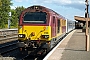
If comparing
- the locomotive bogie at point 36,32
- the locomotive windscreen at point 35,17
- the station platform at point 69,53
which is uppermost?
the locomotive windscreen at point 35,17

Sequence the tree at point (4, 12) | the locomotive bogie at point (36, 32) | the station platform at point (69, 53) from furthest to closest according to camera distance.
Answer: the tree at point (4, 12) → the locomotive bogie at point (36, 32) → the station platform at point (69, 53)

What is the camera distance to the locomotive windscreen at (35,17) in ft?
42.3

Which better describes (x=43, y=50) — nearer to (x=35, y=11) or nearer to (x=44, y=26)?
(x=44, y=26)

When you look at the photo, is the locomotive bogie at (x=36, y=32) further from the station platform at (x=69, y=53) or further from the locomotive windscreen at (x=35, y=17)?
the station platform at (x=69, y=53)

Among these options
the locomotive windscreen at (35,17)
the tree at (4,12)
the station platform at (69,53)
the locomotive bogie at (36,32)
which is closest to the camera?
the station platform at (69,53)

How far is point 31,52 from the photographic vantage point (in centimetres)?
1265

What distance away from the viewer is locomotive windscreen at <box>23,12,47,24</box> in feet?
42.3

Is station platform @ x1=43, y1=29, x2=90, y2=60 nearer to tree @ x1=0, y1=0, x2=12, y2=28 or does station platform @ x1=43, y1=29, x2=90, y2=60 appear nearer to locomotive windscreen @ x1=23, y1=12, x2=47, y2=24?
locomotive windscreen @ x1=23, y1=12, x2=47, y2=24

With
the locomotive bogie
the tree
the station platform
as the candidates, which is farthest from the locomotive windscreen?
the tree

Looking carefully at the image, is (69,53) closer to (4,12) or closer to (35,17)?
(35,17)

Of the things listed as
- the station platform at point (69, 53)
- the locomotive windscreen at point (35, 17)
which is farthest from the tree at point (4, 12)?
the locomotive windscreen at point (35, 17)

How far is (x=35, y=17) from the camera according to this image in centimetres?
1299

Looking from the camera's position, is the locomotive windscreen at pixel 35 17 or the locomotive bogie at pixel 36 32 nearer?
the locomotive bogie at pixel 36 32

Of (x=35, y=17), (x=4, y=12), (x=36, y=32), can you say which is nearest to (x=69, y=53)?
(x=36, y=32)
